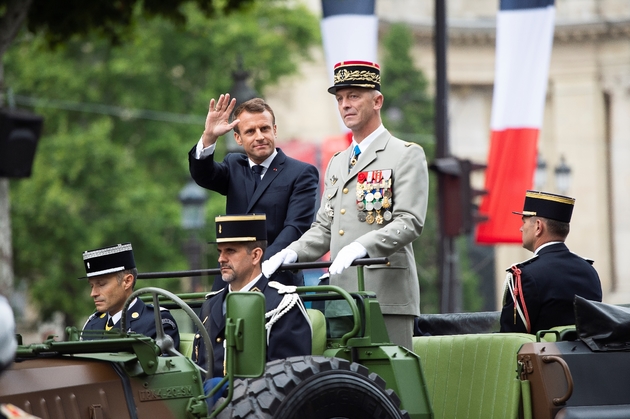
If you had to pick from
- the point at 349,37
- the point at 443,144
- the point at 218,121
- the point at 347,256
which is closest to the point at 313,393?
the point at 347,256

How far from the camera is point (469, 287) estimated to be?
38.7 metres

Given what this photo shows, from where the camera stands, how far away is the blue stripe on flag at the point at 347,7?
13.6 m

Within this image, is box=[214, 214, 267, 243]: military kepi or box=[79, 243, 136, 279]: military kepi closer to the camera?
box=[214, 214, 267, 243]: military kepi

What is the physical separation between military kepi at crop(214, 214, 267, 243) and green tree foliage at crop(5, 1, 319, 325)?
21.0 metres

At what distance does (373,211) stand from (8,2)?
5.59 m

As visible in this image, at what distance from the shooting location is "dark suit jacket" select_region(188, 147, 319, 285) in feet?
23.8

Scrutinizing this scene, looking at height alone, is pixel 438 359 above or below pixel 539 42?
below

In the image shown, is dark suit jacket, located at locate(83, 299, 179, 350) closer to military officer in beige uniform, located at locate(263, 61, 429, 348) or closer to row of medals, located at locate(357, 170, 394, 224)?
military officer in beige uniform, located at locate(263, 61, 429, 348)

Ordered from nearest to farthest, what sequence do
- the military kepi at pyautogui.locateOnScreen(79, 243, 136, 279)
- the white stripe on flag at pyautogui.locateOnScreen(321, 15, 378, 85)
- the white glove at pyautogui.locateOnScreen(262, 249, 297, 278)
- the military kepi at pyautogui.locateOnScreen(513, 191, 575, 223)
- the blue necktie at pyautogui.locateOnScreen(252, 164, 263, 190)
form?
the white glove at pyautogui.locateOnScreen(262, 249, 297, 278), the military kepi at pyautogui.locateOnScreen(79, 243, 136, 279), the military kepi at pyautogui.locateOnScreen(513, 191, 575, 223), the blue necktie at pyautogui.locateOnScreen(252, 164, 263, 190), the white stripe on flag at pyautogui.locateOnScreen(321, 15, 378, 85)

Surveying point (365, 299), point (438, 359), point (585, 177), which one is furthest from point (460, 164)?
point (585, 177)

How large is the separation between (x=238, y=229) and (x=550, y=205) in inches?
77.7

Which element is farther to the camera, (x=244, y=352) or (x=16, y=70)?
(x=16, y=70)

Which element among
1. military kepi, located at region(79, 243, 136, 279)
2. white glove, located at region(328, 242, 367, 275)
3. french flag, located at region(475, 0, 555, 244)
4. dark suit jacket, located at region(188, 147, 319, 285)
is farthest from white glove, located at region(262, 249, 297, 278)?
french flag, located at region(475, 0, 555, 244)

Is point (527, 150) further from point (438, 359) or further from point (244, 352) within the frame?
point (244, 352)
